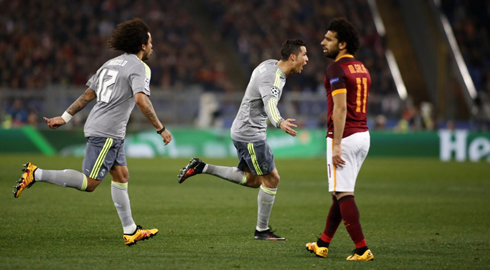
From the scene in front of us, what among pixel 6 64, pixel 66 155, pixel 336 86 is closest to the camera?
pixel 336 86

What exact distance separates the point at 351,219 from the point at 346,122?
876 mm

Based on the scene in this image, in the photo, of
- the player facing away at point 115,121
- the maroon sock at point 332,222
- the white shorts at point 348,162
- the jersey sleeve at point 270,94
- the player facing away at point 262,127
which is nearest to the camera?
the white shorts at point 348,162

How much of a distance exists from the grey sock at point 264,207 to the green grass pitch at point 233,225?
292 millimetres

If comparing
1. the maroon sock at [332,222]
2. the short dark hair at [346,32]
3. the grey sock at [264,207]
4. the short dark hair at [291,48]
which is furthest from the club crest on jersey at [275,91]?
the maroon sock at [332,222]

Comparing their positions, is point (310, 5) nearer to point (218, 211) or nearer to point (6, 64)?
point (6, 64)

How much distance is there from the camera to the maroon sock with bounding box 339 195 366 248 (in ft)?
22.2

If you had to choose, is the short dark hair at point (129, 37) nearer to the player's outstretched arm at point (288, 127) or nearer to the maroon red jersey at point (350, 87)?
the player's outstretched arm at point (288, 127)

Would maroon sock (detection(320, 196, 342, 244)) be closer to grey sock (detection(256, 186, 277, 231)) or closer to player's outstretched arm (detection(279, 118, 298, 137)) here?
player's outstretched arm (detection(279, 118, 298, 137))

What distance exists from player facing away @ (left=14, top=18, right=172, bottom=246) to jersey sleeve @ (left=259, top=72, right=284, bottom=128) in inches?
44.4

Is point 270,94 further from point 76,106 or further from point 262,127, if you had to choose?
point 76,106

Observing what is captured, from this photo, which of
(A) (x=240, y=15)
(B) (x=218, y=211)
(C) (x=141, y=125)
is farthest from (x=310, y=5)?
(B) (x=218, y=211)

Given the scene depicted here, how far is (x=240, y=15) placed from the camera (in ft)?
119

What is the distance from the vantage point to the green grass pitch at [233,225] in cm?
677

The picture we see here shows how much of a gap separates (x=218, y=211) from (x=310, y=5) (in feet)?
87.2
